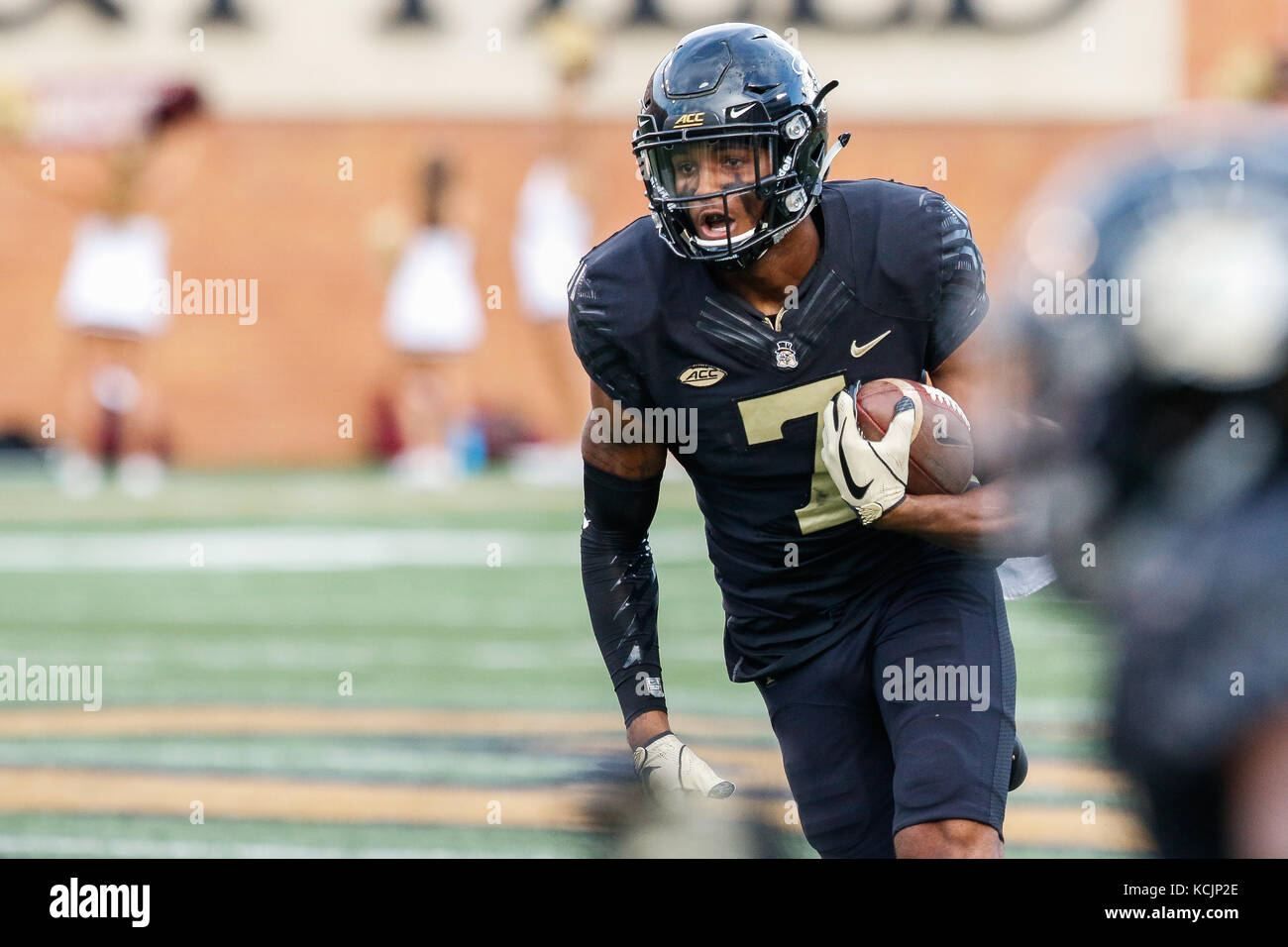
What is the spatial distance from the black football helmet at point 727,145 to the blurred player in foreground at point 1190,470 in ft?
5.68

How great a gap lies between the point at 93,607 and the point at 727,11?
1056cm

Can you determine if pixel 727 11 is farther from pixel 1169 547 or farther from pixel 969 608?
pixel 1169 547

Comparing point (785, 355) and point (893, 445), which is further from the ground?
point (785, 355)

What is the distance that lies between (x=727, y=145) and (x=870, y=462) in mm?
664

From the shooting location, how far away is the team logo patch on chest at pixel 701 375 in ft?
11.7

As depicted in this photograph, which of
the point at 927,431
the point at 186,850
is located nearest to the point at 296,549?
the point at 186,850

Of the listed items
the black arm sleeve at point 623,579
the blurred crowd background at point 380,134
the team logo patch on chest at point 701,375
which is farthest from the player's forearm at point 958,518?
the blurred crowd background at point 380,134

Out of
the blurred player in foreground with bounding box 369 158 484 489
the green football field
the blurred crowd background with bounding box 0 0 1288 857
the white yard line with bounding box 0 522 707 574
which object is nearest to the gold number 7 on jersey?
the green football field

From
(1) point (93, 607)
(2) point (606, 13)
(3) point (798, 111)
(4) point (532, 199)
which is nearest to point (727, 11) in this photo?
(2) point (606, 13)

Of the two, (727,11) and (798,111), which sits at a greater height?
(727,11)

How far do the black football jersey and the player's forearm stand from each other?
203 mm

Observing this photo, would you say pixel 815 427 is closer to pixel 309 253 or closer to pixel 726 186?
pixel 726 186

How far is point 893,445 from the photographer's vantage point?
3.30m

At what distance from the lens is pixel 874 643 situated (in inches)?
139
